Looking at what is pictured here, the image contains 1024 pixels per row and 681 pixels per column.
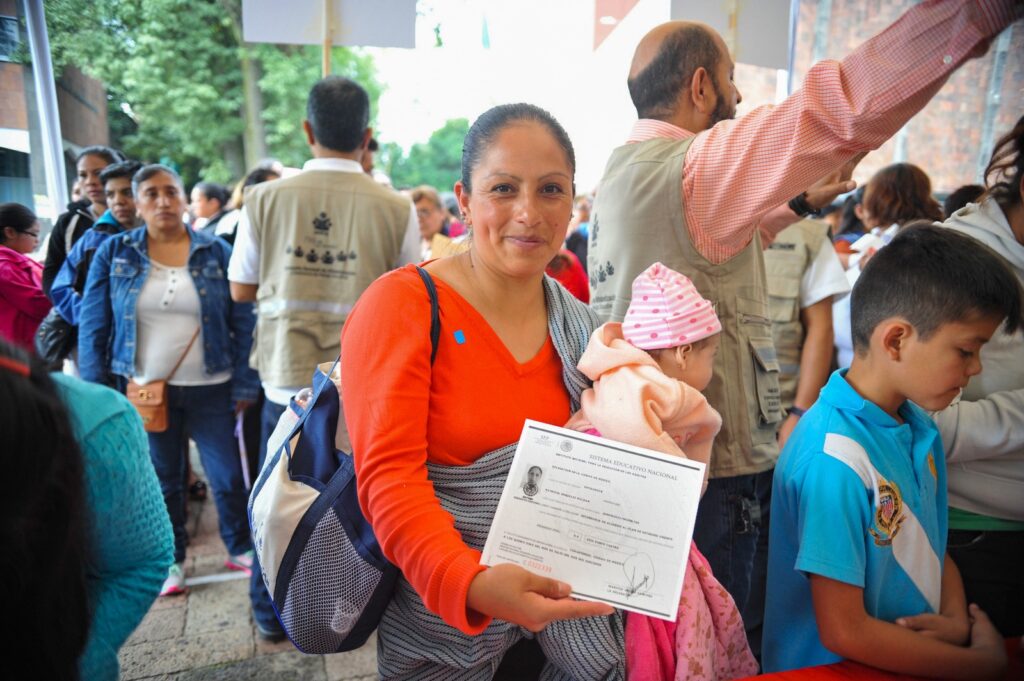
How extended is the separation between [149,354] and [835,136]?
316cm

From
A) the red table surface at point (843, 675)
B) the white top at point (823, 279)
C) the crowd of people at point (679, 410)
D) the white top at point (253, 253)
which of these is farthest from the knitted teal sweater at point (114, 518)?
the white top at point (823, 279)

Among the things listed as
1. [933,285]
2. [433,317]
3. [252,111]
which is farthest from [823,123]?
[252,111]

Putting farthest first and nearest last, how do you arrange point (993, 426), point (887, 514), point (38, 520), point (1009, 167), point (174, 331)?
1. point (174, 331)
2. point (1009, 167)
3. point (993, 426)
4. point (887, 514)
5. point (38, 520)

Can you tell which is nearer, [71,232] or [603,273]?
[603,273]

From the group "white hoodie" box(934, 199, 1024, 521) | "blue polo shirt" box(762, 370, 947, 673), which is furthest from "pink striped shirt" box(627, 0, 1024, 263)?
"white hoodie" box(934, 199, 1024, 521)

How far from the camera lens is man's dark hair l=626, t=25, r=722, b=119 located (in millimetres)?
1949

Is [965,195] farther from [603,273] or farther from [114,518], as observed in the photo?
[114,518]

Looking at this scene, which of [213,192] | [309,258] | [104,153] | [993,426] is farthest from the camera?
[213,192]

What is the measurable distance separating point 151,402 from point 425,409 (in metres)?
2.51

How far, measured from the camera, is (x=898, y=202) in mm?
3324

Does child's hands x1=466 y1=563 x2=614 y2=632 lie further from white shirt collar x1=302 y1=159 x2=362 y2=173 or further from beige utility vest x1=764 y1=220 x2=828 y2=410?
white shirt collar x1=302 y1=159 x2=362 y2=173

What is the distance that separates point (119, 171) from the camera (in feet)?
11.6

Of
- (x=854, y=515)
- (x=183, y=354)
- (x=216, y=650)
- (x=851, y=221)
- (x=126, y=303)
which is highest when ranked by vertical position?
(x=851, y=221)

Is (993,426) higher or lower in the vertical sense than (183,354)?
higher
